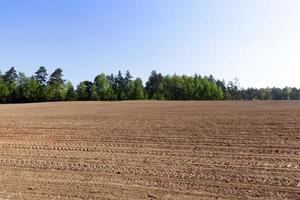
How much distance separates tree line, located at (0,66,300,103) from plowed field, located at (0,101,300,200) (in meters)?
58.3

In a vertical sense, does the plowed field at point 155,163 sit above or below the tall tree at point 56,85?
below

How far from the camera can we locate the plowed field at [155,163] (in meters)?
7.52

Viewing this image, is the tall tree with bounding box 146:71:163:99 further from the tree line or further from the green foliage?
the green foliage

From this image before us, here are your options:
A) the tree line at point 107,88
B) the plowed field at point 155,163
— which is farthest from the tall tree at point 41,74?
the plowed field at point 155,163

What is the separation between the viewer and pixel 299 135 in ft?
47.6

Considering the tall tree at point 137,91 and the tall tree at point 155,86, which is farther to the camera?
the tall tree at point 155,86

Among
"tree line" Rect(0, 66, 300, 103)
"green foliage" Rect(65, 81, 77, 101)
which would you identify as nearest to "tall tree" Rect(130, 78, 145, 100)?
"tree line" Rect(0, 66, 300, 103)

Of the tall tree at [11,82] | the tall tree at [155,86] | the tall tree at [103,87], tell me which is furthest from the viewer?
the tall tree at [155,86]

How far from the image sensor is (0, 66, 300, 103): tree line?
73438mm

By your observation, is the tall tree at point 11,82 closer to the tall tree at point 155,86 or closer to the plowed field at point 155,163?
the tall tree at point 155,86

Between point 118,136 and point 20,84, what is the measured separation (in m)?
68.1

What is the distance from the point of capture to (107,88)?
82.2 metres

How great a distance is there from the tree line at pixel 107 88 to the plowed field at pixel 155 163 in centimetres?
5829

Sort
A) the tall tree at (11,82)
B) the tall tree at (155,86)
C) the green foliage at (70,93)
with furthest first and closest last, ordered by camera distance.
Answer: the tall tree at (155,86) → the green foliage at (70,93) → the tall tree at (11,82)
